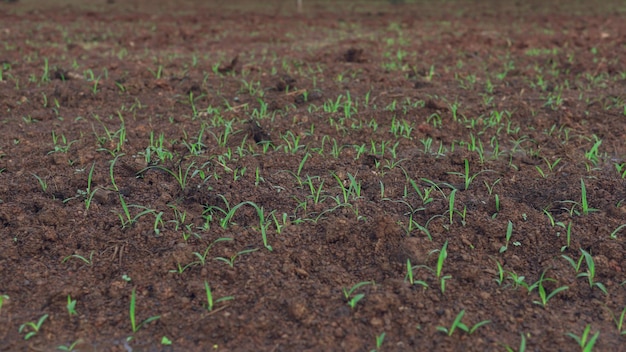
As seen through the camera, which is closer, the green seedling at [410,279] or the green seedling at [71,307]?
the green seedling at [71,307]

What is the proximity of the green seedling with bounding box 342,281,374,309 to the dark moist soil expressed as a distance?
30 mm

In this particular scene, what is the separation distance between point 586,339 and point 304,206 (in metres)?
1.47

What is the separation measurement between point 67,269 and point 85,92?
125 inches

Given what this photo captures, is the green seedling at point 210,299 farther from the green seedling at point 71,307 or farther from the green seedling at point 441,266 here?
the green seedling at point 441,266

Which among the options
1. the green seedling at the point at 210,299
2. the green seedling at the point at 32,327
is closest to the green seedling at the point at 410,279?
the green seedling at the point at 210,299

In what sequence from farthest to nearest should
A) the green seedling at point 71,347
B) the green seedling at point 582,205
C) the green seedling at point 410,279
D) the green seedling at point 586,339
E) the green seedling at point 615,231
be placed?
the green seedling at point 582,205 < the green seedling at point 615,231 < the green seedling at point 410,279 < the green seedling at point 71,347 < the green seedling at point 586,339

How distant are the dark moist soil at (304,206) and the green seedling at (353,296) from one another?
30 mm

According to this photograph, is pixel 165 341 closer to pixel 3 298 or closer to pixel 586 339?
pixel 3 298

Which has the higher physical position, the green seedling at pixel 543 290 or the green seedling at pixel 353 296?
the green seedling at pixel 353 296

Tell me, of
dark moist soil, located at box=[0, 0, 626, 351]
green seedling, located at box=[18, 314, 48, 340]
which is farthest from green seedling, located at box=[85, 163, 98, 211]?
Answer: green seedling, located at box=[18, 314, 48, 340]

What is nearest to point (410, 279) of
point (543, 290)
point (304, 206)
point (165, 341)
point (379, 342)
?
point (379, 342)

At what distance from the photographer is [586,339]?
230cm

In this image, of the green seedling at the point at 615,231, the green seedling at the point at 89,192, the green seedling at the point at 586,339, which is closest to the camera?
the green seedling at the point at 586,339

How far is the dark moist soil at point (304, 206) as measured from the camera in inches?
94.5
